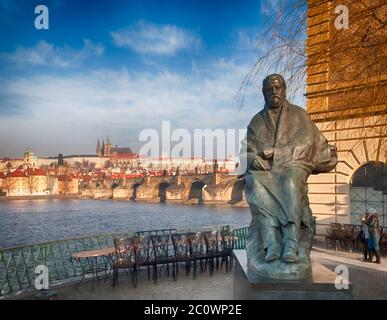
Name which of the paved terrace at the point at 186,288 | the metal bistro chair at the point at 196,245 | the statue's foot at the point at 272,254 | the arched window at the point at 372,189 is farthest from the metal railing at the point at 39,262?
the statue's foot at the point at 272,254

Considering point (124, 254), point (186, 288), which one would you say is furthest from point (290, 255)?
point (124, 254)

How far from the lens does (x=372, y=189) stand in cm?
1377

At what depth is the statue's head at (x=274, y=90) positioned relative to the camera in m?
4.83

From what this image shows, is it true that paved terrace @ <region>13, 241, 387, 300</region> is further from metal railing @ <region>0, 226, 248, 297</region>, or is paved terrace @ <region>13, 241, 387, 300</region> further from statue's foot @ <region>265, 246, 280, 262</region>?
statue's foot @ <region>265, 246, 280, 262</region>

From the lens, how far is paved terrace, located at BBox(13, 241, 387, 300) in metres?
7.15

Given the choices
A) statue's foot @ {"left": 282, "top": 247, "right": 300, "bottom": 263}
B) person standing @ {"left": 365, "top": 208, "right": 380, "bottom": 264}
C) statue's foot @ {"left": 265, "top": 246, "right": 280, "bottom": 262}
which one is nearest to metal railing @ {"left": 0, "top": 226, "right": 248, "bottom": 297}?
person standing @ {"left": 365, "top": 208, "right": 380, "bottom": 264}

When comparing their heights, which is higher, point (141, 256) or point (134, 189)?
point (141, 256)

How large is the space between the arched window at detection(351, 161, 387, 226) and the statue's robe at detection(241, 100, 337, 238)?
31.9 feet

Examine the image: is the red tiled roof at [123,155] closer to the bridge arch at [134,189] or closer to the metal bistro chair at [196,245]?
the bridge arch at [134,189]

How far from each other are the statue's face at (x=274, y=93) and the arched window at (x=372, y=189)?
993 cm

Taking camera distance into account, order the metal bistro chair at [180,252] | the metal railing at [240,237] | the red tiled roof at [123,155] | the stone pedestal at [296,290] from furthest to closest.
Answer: the red tiled roof at [123,155], the metal railing at [240,237], the metal bistro chair at [180,252], the stone pedestal at [296,290]

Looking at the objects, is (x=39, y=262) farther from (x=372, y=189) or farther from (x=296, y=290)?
(x=372, y=189)

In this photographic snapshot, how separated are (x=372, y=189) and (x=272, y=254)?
1084 cm
